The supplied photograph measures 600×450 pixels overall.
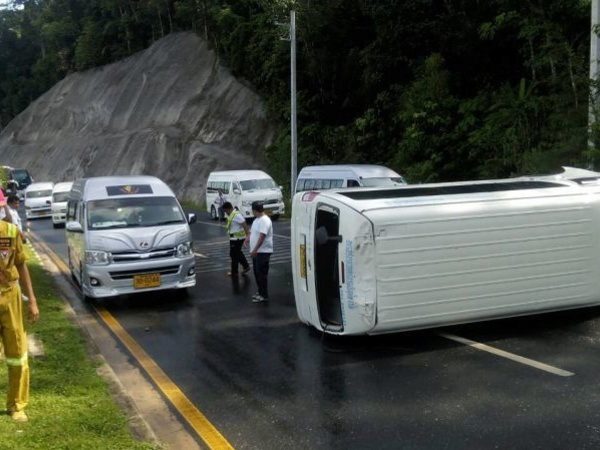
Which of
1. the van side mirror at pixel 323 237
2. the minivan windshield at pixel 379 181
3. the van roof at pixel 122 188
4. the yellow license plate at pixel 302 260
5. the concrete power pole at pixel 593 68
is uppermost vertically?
the concrete power pole at pixel 593 68

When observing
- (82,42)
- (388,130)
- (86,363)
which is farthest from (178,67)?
(86,363)

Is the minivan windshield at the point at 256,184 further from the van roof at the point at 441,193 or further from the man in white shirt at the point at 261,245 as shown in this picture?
the van roof at the point at 441,193

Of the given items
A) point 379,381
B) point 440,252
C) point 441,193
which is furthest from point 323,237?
point 379,381

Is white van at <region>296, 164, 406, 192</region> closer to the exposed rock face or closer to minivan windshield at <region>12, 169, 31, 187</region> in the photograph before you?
the exposed rock face

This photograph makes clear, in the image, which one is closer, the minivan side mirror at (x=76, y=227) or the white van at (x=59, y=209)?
the minivan side mirror at (x=76, y=227)

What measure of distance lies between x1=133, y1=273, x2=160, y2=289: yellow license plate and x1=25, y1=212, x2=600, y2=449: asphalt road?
53cm

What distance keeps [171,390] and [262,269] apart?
4.24m

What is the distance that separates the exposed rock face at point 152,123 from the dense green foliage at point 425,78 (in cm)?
233

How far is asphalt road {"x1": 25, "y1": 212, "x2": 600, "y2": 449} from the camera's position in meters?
5.40

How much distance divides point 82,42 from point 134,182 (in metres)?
52.5

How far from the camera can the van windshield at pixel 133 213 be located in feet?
37.8

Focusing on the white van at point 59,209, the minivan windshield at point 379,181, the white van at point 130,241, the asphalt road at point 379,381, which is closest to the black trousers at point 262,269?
the asphalt road at point 379,381

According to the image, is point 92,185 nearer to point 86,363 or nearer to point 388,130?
point 86,363

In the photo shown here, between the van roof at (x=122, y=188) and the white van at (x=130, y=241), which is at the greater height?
the van roof at (x=122, y=188)
